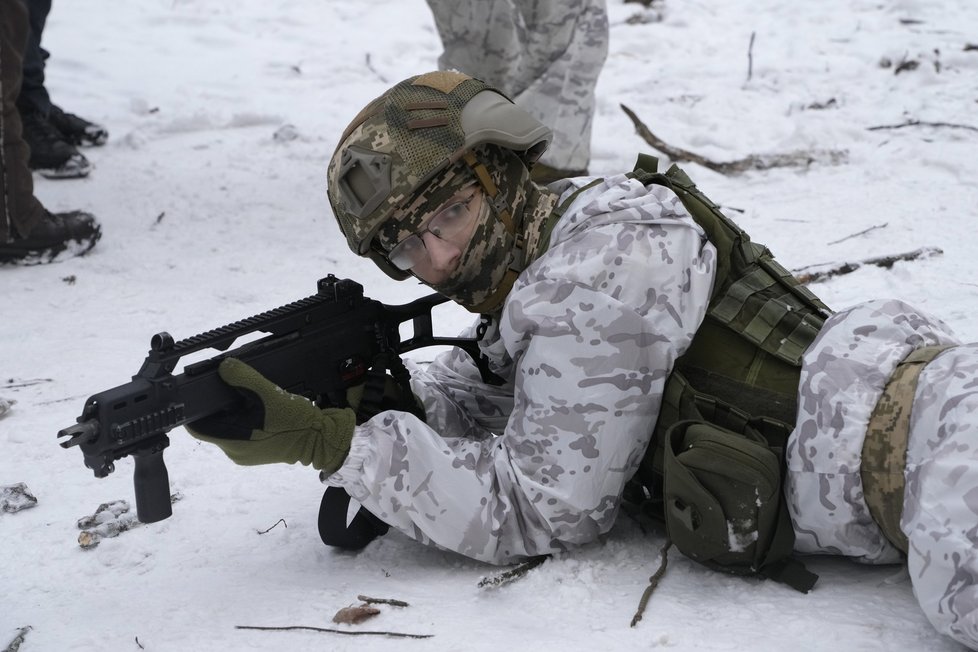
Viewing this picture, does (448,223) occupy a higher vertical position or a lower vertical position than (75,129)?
higher

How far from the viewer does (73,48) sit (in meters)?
7.43

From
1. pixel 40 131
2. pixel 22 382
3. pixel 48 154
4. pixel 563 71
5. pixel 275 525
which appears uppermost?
pixel 563 71

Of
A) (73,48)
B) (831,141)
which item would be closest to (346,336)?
(831,141)

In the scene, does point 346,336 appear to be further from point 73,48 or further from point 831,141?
point 73,48

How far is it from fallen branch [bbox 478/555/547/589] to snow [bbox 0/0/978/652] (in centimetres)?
2

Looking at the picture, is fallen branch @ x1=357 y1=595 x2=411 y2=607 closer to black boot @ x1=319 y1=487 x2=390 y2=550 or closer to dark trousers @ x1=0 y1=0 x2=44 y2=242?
black boot @ x1=319 y1=487 x2=390 y2=550

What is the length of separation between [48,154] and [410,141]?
13.2 ft

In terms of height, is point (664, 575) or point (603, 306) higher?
point (603, 306)

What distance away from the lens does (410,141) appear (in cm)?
235

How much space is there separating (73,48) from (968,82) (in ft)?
19.4

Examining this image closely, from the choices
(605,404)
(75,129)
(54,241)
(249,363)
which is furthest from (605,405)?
(75,129)

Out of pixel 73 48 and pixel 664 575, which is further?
pixel 73 48

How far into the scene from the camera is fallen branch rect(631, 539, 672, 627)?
2.14 metres

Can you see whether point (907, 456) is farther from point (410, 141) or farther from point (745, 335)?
point (410, 141)
